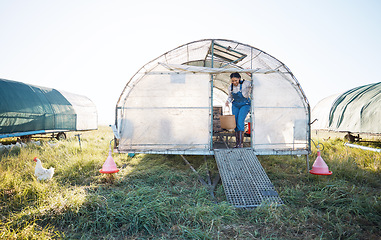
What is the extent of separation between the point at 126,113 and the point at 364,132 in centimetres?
874

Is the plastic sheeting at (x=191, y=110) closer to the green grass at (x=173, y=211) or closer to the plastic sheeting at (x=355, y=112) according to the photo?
the green grass at (x=173, y=211)

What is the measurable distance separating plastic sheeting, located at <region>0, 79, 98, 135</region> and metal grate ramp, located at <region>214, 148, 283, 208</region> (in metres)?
7.91

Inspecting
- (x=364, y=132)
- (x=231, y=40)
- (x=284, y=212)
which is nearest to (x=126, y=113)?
(x=231, y=40)

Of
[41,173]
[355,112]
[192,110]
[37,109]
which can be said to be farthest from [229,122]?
[37,109]

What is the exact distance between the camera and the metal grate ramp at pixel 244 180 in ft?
12.5

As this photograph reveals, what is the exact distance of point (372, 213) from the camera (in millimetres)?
3277

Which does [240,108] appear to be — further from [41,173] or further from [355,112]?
[355,112]

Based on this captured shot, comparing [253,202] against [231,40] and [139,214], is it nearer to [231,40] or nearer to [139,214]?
[139,214]

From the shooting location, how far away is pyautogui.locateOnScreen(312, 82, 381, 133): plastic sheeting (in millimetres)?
8375

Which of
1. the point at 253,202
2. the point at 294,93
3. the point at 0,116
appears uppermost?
the point at 294,93

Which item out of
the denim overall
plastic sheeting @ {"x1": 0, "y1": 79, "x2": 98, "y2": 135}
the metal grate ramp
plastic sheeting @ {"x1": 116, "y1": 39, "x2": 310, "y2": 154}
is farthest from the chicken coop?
plastic sheeting @ {"x1": 0, "y1": 79, "x2": 98, "y2": 135}

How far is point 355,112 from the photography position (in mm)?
9297

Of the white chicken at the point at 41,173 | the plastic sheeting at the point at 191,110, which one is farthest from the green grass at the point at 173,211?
the plastic sheeting at the point at 191,110

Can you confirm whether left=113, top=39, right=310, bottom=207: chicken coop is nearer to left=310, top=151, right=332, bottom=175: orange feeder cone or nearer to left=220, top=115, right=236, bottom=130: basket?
left=220, top=115, right=236, bottom=130: basket
